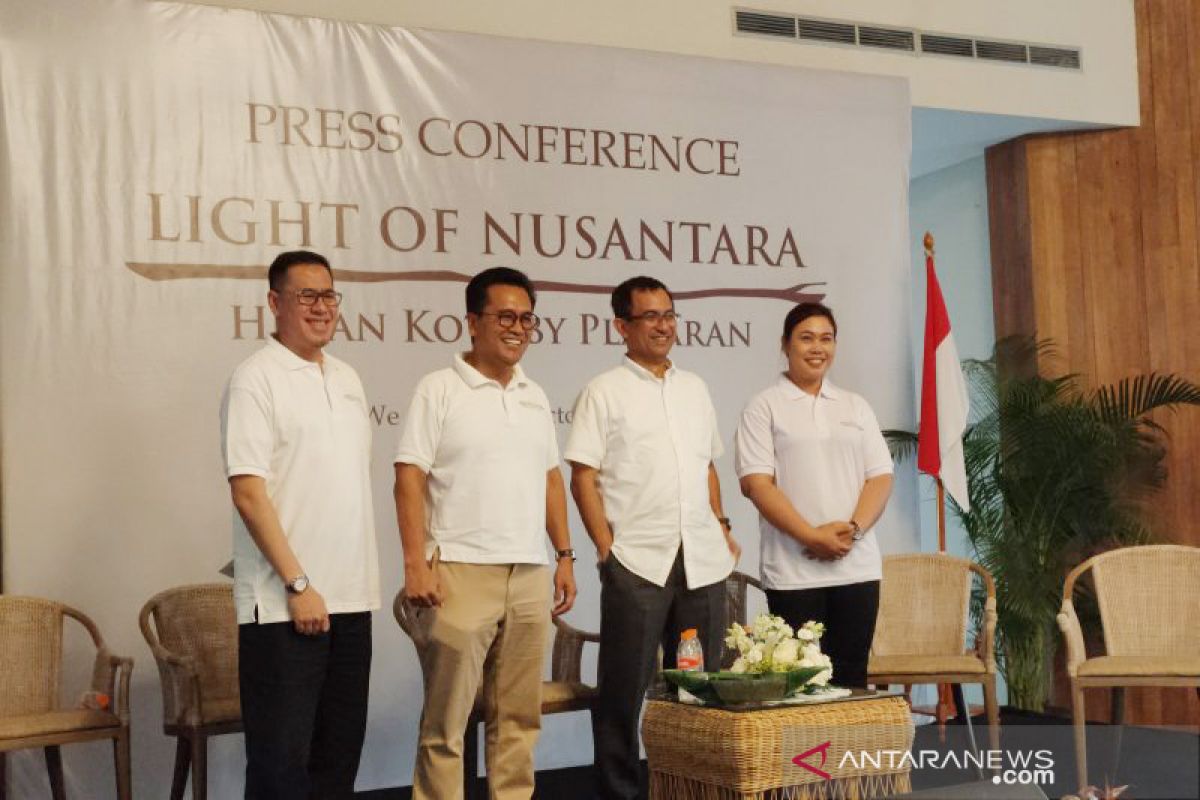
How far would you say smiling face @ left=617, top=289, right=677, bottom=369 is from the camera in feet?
14.2

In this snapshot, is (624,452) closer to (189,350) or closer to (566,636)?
(566,636)

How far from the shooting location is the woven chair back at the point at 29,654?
453 cm

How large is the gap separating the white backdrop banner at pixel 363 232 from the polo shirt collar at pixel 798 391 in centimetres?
126

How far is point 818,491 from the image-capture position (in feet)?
15.0

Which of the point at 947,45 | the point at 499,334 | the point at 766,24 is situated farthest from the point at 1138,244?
the point at 499,334

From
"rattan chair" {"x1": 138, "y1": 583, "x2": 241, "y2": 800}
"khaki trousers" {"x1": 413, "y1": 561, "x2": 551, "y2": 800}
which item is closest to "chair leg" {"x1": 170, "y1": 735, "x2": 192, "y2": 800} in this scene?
"rattan chair" {"x1": 138, "y1": 583, "x2": 241, "y2": 800}

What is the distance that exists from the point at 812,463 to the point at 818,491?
9 centimetres

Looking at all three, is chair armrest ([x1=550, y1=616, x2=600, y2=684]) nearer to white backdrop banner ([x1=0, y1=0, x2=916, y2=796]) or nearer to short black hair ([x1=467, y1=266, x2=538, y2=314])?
white backdrop banner ([x1=0, y1=0, x2=916, y2=796])

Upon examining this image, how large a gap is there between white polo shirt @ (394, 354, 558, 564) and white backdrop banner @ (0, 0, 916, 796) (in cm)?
150

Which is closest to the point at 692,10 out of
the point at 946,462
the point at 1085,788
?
the point at 946,462

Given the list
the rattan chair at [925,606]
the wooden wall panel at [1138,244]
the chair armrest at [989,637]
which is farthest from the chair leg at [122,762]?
the wooden wall panel at [1138,244]

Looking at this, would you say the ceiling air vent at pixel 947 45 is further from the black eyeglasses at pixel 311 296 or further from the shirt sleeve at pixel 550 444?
the black eyeglasses at pixel 311 296

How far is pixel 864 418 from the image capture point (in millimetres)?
4711

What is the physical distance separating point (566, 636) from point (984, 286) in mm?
3620
